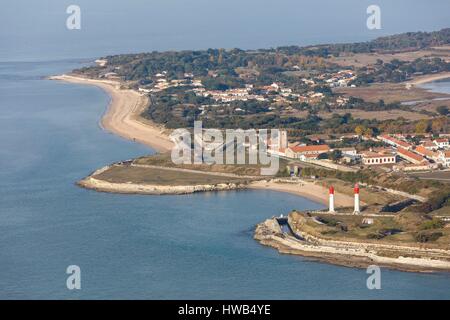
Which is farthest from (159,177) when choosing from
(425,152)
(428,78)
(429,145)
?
(428,78)

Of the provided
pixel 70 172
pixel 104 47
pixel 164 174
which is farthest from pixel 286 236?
pixel 104 47

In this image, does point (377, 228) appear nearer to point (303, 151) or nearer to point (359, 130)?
point (303, 151)

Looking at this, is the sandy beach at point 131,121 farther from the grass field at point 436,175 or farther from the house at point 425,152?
the grass field at point 436,175

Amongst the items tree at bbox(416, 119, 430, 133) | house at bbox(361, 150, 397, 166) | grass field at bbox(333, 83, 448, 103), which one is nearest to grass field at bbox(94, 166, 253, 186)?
house at bbox(361, 150, 397, 166)

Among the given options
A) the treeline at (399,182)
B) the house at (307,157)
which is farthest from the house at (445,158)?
the house at (307,157)

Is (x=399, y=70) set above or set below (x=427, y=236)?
above
